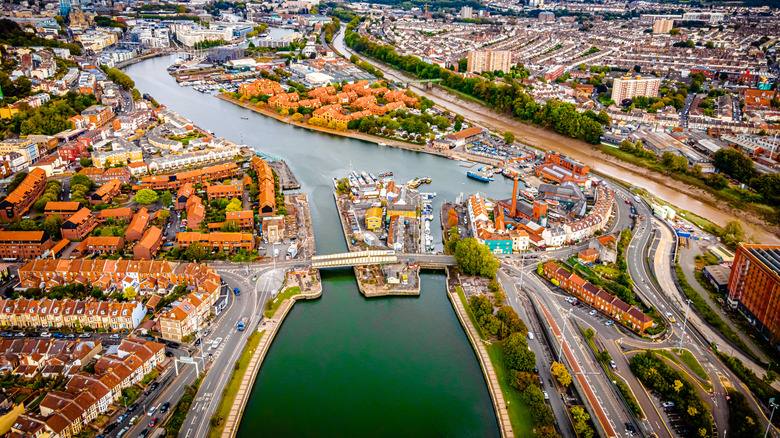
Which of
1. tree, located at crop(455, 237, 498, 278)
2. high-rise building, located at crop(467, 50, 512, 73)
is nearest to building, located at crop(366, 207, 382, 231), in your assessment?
tree, located at crop(455, 237, 498, 278)

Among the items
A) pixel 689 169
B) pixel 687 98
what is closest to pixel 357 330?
pixel 689 169

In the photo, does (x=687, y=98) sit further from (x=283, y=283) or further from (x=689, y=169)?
(x=283, y=283)

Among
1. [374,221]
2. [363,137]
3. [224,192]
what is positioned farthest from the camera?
[363,137]

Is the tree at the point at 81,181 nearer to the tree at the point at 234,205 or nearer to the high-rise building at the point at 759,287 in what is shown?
the tree at the point at 234,205

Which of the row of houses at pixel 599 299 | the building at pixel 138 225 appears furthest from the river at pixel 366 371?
the building at pixel 138 225

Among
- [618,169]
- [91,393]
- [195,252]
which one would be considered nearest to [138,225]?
[195,252]

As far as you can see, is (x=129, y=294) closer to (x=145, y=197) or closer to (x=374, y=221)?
(x=145, y=197)
